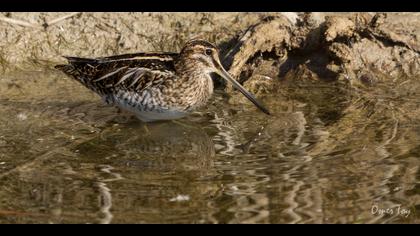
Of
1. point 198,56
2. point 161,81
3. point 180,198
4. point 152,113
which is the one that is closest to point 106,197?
point 180,198

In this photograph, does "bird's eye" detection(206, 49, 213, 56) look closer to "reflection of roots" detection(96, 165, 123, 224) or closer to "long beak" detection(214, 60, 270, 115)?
"long beak" detection(214, 60, 270, 115)

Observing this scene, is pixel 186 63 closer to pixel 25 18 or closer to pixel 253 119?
pixel 253 119

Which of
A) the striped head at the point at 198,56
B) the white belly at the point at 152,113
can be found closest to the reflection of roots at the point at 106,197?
the white belly at the point at 152,113

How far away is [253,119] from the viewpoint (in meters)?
7.00

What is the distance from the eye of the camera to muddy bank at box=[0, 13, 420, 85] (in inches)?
315

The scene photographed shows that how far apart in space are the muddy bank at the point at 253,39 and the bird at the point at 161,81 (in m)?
0.79

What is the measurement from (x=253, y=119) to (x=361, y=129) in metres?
1.01

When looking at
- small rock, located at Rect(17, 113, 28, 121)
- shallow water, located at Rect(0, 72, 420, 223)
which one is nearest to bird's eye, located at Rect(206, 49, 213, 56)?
shallow water, located at Rect(0, 72, 420, 223)

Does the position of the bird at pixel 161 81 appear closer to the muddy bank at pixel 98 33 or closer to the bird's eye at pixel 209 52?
the bird's eye at pixel 209 52

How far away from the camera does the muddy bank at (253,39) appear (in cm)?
801

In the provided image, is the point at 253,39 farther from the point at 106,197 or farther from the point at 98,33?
the point at 106,197

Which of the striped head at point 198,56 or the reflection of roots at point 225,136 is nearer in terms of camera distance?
the reflection of roots at point 225,136

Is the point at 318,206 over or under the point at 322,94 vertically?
under

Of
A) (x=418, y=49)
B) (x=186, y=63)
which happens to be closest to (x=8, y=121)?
(x=186, y=63)
